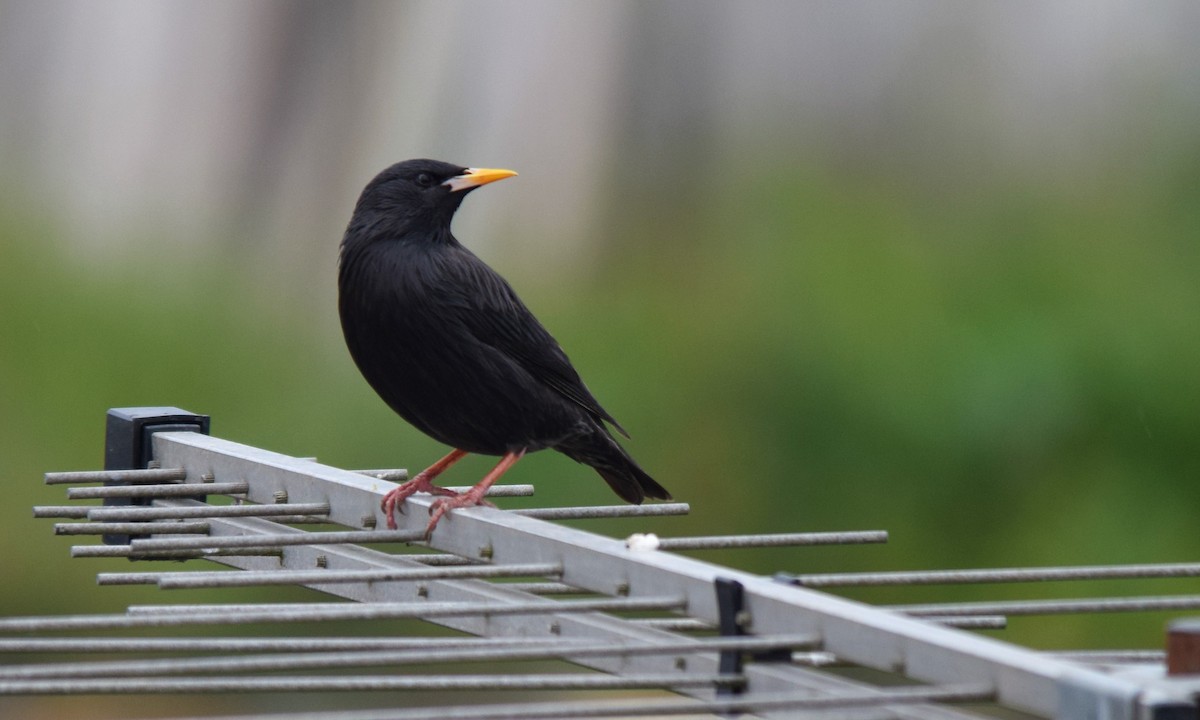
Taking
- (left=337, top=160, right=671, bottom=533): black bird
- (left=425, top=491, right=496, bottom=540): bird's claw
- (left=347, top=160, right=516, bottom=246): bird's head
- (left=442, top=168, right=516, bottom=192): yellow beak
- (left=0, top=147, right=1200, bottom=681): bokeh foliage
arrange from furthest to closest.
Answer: (left=0, top=147, right=1200, bottom=681): bokeh foliage
(left=442, top=168, right=516, bottom=192): yellow beak
(left=347, top=160, right=516, bottom=246): bird's head
(left=337, top=160, right=671, bottom=533): black bird
(left=425, top=491, right=496, bottom=540): bird's claw

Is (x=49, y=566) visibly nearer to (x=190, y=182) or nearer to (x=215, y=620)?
(x=190, y=182)

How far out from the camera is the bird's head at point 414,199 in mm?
3416

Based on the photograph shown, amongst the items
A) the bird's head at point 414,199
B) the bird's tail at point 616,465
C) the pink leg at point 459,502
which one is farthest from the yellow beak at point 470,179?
the pink leg at point 459,502

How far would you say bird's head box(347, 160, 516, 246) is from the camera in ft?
11.2

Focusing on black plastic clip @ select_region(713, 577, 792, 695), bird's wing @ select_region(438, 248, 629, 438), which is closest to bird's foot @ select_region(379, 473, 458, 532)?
bird's wing @ select_region(438, 248, 629, 438)

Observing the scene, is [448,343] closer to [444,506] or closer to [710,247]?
[444,506]

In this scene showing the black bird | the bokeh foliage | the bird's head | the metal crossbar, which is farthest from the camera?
the bokeh foliage

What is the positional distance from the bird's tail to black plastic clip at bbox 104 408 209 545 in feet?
2.91

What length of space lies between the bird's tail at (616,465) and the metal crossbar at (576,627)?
0.74 metres

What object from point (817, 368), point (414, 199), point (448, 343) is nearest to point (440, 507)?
point (448, 343)

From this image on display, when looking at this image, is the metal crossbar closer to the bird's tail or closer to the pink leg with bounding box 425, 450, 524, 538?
the pink leg with bounding box 425, 450, 524, 538

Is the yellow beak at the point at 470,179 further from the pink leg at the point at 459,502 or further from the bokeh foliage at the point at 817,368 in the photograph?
the bokeh foliage at the point at 817,368

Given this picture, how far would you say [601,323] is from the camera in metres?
6.29

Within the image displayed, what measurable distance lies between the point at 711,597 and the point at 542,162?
508cm
